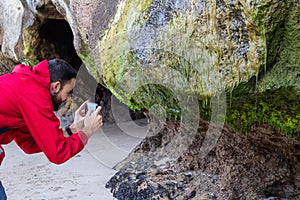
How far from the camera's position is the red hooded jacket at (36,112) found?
1932 millimetres

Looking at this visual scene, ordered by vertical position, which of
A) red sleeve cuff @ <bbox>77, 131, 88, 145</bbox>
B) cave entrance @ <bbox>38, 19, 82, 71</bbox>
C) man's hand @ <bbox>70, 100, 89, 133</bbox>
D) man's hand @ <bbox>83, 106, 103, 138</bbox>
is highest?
man's hand @ <bbox>83, 106, 103, 138</bbox>

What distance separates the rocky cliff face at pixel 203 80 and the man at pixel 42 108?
0.64m

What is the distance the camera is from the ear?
6.96 ft

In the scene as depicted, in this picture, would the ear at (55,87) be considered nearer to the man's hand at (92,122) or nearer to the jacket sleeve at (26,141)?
the man's hand at (92,122)

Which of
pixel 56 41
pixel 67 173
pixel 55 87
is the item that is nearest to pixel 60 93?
pixel 55 87

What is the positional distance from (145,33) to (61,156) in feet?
3.40

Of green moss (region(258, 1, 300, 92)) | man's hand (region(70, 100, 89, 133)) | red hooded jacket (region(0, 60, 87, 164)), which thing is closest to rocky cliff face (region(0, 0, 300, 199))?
green moss (region(258, 1, 300, 92))

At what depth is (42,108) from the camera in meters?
1.95

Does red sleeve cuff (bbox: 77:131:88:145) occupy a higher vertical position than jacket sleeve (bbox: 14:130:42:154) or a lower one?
higher

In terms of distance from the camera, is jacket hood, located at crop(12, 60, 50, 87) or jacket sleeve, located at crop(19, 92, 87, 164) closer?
jacket sleeve, located at crop(19, 92, 87, 164)

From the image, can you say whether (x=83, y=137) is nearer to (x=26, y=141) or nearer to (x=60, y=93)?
(x=60, y=93)

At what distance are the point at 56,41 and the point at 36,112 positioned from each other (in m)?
5.59

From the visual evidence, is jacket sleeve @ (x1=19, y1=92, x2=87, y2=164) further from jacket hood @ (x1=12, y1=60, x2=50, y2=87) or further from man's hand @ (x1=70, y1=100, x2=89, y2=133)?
man's hand @ (x1=70, y1=100, x2=89, y2=133)

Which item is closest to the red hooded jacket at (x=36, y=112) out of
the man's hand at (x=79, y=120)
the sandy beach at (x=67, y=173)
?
the man's hand at (x=79, y=120)
